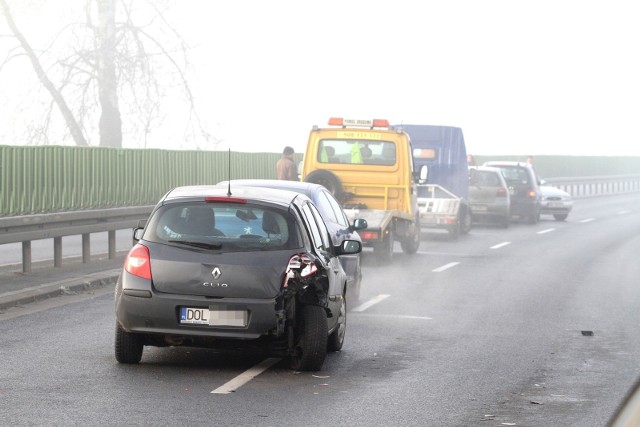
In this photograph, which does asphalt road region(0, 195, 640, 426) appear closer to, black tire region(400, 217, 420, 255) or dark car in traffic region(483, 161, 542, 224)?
black tire region(400, 217, 420, 255)

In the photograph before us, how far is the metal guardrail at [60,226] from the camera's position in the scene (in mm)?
14703

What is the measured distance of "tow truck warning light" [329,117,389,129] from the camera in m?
21.3

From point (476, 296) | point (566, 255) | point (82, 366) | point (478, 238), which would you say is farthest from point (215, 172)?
point (82, 366)

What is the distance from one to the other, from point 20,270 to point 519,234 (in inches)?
648

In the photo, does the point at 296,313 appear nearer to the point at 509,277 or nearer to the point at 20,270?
the point at 20,270

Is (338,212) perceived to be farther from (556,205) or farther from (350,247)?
(556,205)

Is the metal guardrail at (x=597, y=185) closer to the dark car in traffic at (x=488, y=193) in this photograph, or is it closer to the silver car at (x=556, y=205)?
the silver car at (x=556, y=205)

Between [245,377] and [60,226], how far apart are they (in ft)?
25.3

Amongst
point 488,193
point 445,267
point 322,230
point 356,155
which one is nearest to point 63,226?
point 356,155

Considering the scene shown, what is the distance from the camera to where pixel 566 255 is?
23.2m

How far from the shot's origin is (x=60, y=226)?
631 inches

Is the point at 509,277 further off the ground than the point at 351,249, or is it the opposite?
the point at 351,249

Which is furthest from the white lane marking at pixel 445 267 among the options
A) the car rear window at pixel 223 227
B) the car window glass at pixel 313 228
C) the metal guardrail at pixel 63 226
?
the car rear window at pixel 223 227

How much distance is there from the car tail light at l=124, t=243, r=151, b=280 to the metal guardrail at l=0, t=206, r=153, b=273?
5749 millimetres
